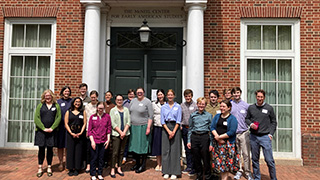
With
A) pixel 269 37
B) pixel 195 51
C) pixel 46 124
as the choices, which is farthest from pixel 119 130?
pixel 269 37

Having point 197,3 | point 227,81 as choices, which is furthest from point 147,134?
point 197,3

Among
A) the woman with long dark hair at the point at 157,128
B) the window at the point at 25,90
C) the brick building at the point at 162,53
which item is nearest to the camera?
the woman with long dark hair at the point at 157,128

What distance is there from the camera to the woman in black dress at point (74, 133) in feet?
17.1

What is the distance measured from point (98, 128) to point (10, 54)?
4271mm

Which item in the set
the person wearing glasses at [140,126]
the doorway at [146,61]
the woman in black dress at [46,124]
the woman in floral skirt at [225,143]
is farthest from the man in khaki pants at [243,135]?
the woman in black dress at [46,124]

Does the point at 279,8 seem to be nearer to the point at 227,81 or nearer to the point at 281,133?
the point at 227,81

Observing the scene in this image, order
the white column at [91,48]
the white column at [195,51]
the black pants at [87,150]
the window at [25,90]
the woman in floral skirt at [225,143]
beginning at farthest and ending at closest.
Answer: the window at [25,90] < the white column at [91,48] < the white column at [195,51] < the black pants at [87,150] < the woman in floral skirt at [225,143]

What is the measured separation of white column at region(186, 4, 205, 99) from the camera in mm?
6449

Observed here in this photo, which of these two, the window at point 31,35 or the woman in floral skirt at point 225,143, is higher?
the window at point 31,35

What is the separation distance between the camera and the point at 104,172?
548 centimetres

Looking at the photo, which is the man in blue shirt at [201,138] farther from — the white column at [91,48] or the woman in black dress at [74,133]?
the white column at [91,48]

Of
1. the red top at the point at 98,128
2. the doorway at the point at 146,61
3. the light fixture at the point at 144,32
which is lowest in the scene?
the red top at the point at 98,128

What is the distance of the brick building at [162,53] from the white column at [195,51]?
5cm

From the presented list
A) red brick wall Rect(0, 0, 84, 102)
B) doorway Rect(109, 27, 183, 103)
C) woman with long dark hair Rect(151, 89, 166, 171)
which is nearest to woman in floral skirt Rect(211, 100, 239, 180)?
woman with long dark hair Rect(151, 89, 166, 171)
